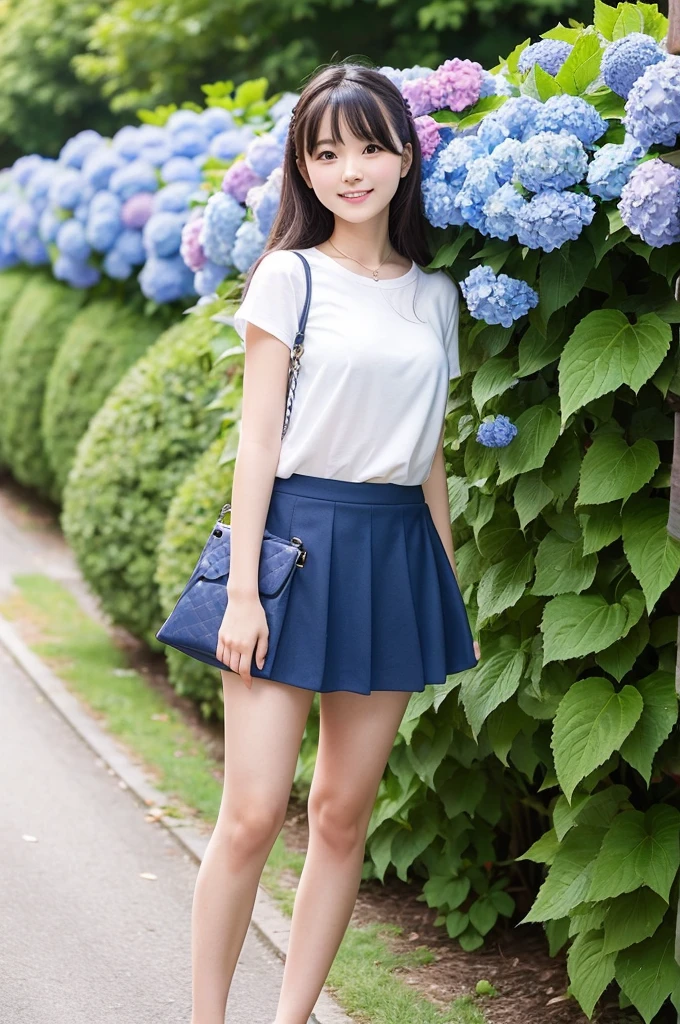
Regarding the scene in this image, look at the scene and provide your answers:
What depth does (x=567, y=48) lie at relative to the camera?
270cm

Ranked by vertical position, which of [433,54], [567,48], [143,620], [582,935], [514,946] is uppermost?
[567,48]

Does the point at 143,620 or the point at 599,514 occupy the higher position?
the point at 599,514

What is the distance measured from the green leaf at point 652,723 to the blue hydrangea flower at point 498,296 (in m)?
0.77

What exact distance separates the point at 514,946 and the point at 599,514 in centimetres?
145

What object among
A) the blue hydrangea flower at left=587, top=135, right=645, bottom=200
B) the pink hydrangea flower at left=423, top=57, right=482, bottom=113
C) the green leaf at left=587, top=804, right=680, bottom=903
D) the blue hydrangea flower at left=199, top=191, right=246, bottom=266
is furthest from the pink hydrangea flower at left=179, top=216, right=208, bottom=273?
the green leaf at left=587, top=804, right=680, bottom=903

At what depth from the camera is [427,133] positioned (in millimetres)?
2713

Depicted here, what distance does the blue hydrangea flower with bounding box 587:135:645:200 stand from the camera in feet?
7.79

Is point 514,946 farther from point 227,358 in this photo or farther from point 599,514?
point 227,358


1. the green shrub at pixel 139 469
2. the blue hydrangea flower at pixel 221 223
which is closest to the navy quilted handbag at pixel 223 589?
the blue hydrangea flower at pixel 221 223

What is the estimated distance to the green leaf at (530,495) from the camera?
8.77ft

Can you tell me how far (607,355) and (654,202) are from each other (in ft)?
0.99

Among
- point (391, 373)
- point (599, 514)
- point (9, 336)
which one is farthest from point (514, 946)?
point (9, 336)

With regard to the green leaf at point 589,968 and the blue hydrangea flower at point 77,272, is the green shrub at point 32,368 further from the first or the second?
the green leaf at point 589,968

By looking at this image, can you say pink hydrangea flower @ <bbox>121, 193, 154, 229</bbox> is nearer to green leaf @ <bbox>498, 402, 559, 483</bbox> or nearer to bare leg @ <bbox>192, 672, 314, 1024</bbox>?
green leaf @ <bbox>498, 402, 559, 483</bbox>
